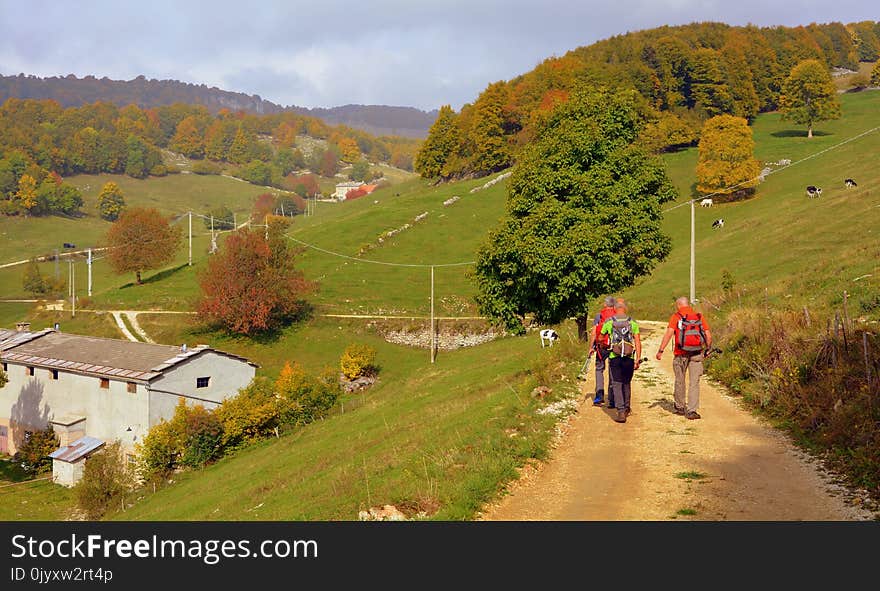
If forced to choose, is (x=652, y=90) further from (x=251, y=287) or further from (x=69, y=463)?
(x=69, y=463)

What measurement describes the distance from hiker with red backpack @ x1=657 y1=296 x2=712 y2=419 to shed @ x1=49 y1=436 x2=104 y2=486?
36.6 m

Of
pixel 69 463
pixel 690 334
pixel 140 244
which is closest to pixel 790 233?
pixel 690 334

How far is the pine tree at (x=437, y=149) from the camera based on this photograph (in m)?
128

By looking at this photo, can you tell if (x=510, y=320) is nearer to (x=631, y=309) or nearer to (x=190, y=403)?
(x=631, y=309)

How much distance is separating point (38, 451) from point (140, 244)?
46349 mm

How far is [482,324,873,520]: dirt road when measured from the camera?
10625mm

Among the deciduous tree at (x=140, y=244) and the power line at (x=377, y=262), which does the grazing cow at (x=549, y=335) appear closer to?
the power line at (x=377, y=262)

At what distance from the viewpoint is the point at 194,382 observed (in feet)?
157

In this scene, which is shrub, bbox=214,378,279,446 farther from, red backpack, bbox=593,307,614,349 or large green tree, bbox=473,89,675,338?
red backpack, bbox=593,307,614,349

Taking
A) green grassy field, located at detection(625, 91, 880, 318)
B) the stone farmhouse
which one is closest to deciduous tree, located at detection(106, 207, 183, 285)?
the stone farmhouse

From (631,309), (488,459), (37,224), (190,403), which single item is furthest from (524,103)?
(488,459)

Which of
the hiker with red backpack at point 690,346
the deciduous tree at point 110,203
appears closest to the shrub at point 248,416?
the hiker with red backpack at point 690,346

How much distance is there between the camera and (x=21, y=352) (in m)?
54.8
